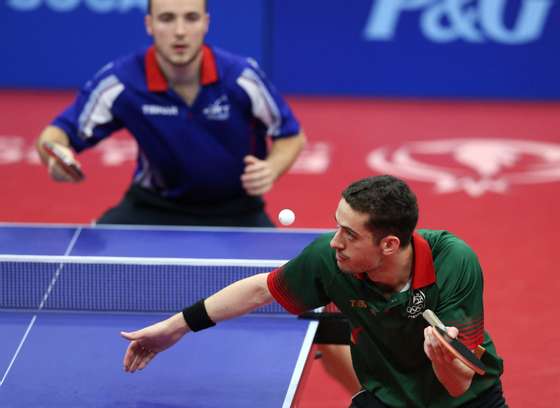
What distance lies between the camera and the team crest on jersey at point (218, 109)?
22.0 feet

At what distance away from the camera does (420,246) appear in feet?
13.8

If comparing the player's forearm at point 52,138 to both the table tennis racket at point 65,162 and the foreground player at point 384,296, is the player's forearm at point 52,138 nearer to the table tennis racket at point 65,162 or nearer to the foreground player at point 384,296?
the table tennis racket at point 65,162

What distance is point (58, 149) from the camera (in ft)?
20.4

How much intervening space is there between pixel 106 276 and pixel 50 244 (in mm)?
574

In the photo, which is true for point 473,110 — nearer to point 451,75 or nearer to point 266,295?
point 451,75

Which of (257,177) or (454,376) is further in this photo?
(257,177)

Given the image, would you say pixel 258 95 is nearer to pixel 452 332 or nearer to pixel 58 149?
pixel 58 149

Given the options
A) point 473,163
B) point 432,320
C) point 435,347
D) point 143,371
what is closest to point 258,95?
point 143,371

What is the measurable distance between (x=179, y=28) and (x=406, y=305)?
2829mm

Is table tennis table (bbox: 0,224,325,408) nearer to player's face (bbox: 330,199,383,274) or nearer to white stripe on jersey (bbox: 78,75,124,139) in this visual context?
player's face (bbox: 330,199,383,274)

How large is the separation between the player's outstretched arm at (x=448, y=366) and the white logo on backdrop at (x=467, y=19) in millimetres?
7497

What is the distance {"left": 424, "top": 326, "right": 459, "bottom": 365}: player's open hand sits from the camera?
3779 mm

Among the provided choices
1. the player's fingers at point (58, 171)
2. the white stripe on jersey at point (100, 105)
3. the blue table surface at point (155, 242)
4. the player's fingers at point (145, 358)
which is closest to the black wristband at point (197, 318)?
the player's fingers at point (145, 358)

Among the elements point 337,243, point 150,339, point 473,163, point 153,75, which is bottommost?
point 473,163
